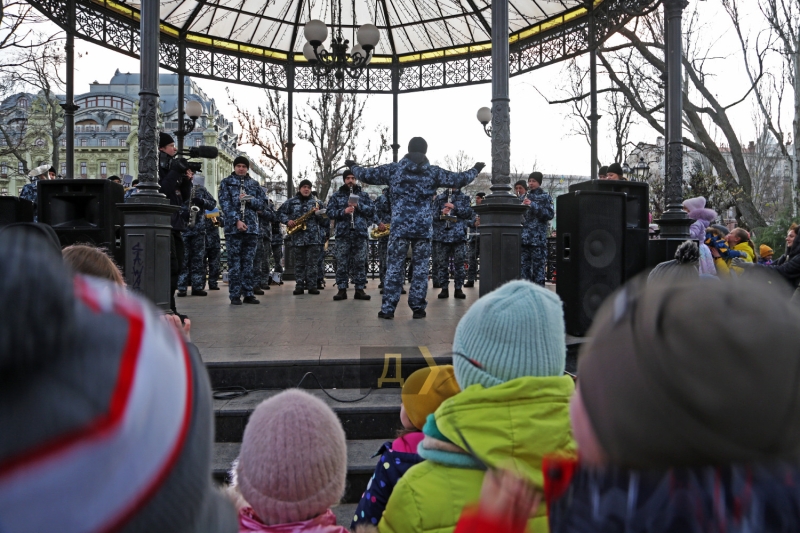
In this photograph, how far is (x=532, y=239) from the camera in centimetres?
984

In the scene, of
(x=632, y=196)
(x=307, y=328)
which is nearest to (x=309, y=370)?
(x=307, y=328)

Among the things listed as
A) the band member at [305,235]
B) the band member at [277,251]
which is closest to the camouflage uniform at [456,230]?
the band member at [305,235]

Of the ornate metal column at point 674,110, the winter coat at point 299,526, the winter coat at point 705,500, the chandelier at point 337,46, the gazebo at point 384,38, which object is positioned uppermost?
the gazebo at point 384,38

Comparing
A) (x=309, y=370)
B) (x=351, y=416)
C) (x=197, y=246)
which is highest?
(x=197, y=246)

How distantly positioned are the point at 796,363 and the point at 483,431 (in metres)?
0.73

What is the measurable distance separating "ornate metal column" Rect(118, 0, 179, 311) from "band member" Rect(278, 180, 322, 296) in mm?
4100

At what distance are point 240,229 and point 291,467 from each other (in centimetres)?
769

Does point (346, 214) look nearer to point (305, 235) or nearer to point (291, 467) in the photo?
point (305, 235)

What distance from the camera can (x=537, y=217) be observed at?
9797mm

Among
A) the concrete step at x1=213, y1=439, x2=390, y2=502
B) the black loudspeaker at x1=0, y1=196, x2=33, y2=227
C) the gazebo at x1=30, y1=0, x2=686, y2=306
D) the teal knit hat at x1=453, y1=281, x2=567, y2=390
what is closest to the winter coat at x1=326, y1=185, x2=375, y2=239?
the gazebo at x1=30, y1=0, x2=686, y2=306

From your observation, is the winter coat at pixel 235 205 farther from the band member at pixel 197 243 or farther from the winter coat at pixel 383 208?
the winter coat at pixel 383 208

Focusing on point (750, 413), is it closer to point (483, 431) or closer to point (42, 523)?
point (483, 431)

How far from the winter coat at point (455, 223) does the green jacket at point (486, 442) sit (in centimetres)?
873

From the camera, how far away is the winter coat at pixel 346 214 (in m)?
10.2
